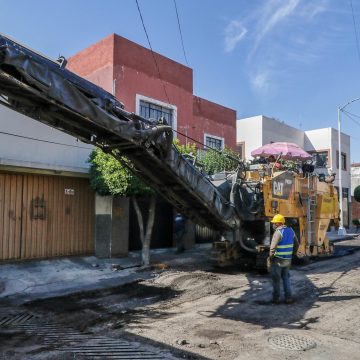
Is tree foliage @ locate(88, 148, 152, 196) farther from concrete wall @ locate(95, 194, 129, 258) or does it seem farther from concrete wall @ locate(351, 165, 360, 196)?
concrete wall @ locate(351, 165, 360, 196)

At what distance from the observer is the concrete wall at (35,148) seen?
37.6 ft

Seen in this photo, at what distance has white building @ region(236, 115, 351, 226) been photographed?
88.3ft

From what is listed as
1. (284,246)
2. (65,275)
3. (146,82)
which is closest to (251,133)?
(146,82)

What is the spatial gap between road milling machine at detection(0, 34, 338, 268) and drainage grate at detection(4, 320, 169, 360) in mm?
3155

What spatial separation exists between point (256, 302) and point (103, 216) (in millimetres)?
6665

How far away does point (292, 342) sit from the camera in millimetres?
5727

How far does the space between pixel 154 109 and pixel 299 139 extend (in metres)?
17.4

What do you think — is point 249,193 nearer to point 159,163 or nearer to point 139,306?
point 159,163

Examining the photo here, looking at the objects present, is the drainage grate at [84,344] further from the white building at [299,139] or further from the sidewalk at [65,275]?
the white building at [299,139]

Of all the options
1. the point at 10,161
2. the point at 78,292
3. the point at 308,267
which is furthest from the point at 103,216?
the point at 308,267

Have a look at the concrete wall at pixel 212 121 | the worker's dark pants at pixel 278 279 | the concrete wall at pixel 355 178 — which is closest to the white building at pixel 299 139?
the concrete wall at pixel 212 121

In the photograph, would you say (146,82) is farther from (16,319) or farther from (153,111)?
(16,319)

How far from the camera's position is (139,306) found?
7.94 meters

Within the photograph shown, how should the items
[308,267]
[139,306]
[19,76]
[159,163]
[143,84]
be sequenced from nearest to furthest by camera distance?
1. [19,76]
2. [139,306]
3. [159,163]
4. [308,267]
5. [143,84]
